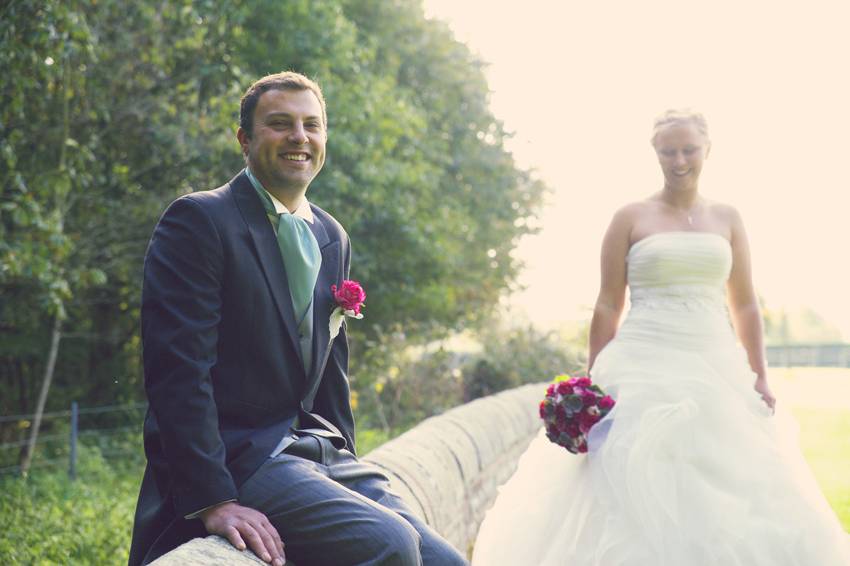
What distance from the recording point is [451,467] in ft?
16.6

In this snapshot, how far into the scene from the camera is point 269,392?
8.30 ft

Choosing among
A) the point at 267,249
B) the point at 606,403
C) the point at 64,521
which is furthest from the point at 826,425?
the point at 267,249

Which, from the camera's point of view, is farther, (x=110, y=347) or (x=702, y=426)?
(x=110, y=347)

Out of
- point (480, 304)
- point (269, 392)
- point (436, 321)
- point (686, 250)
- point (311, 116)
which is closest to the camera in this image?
point (269, 392)

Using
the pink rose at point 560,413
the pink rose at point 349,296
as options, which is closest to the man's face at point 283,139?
the pink rose at point 349,296

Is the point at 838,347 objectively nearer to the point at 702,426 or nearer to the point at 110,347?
the point at 110,347

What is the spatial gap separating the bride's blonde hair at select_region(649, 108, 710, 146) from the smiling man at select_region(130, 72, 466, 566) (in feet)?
7.52

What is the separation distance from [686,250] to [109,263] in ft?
22.3

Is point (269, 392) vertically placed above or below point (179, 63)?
below

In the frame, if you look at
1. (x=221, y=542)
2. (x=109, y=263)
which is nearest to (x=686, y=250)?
(x=221, y=542)

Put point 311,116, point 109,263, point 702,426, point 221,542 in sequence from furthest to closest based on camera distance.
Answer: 1. point 109,263
2. point 702,426
3. point 311,116
4. point 221,542

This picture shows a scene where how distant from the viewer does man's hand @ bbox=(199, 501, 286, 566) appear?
2232 millimetres

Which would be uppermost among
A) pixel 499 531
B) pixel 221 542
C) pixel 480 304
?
pixel 221 542

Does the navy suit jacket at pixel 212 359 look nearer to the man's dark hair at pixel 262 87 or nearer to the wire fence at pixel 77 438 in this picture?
the man's dark hair at pixel 262 87
